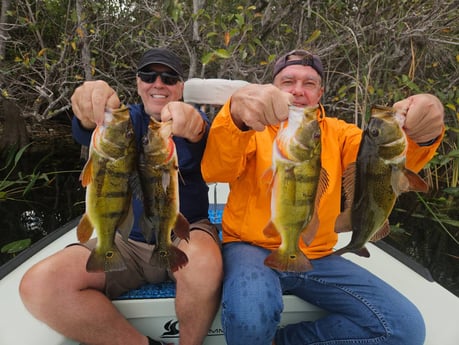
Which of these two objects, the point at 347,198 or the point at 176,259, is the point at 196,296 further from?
the point at 347,198

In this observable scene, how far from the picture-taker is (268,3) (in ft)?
17.3

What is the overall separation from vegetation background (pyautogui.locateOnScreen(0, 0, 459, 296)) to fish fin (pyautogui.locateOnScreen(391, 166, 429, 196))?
3009mm

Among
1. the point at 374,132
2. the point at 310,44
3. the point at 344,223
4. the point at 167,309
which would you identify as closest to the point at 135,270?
the point at 167,309

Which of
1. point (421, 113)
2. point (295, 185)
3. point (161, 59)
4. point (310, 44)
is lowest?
point (295, 185)

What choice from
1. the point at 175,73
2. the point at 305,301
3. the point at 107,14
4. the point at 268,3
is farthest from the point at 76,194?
the point at 305,301

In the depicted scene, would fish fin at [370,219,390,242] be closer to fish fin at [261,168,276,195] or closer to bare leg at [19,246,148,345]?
fish fin at [261,168,276,195]

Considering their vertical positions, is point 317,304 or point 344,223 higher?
point 344,223

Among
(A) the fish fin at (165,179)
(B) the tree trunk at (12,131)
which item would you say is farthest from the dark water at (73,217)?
(A) the fish fin at (165,179)

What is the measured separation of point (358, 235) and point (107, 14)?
210 inches

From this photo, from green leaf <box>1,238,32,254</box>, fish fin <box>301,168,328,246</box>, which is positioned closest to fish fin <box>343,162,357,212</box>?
fish fin <box>301,168,328,246</box>

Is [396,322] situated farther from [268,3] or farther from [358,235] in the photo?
[268,3]

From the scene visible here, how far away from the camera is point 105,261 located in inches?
69.2

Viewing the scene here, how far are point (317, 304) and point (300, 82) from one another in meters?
1.30

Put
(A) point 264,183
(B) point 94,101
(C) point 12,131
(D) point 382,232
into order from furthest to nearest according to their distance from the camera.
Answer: (C) point 12,131 < (A) point 264,183 < (D) point 382,232 < (B) point 94,101
